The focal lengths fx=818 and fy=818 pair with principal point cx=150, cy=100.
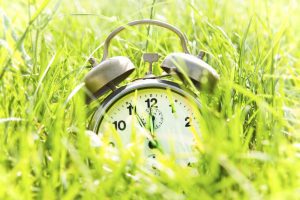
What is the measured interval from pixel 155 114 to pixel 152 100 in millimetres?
53

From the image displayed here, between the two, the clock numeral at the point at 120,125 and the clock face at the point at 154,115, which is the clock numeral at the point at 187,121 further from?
the clock numeral at the point at 120,125

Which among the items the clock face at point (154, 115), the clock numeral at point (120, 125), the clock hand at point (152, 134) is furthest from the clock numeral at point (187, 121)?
the clock numeral at point (120, 125)

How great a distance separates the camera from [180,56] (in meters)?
2.84

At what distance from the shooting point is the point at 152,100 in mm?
2918

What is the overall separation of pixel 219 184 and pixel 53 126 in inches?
A: 30.1

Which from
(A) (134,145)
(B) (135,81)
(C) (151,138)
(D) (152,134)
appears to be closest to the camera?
(A) (134,145)

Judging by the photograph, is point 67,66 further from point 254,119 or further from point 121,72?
point 254,119

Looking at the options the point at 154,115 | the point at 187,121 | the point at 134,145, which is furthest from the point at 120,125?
the point at 134,145

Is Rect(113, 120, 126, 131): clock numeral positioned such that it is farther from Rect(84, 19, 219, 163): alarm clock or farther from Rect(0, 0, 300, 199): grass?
Rect(0, 0, 300, 199): grass

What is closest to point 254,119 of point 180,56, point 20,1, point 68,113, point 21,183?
point 180,56

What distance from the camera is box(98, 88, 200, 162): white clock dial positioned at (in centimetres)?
286

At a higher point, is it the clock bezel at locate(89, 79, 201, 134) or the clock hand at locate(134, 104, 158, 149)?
Result: the clock bezel at locate(89, 79, 201, 134)

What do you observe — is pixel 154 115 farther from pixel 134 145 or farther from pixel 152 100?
pixel 134 145

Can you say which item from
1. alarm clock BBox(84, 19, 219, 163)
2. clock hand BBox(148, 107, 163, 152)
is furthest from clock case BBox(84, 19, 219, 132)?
clock hand BBox(148, 107, 163, 152)
